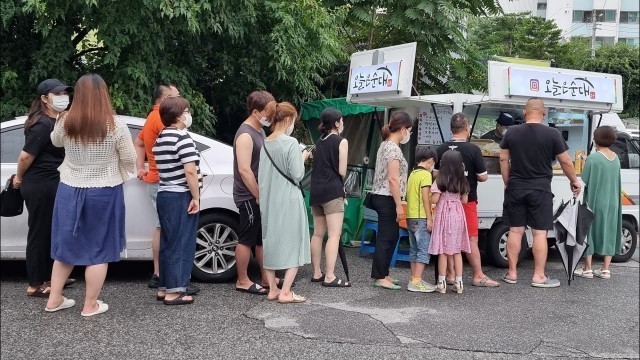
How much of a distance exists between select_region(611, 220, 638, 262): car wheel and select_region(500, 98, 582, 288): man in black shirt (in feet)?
7.14

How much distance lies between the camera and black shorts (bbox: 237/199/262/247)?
17.9ft

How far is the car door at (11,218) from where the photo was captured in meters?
5.47

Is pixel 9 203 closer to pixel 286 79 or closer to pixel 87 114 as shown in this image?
pixel 87 114

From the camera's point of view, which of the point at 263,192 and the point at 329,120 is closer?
the point at 263,192

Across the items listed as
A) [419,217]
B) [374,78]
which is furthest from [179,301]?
[374,78]

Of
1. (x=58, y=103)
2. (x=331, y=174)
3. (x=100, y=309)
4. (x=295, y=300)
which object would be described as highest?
(x=58, y=103)

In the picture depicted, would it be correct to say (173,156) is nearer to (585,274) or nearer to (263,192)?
(263,192)

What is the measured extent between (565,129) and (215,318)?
17.6 feet

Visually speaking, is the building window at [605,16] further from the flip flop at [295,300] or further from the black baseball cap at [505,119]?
the flip flop at [295,300]

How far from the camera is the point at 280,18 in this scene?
7.88 metres

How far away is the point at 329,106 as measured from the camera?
8617mm

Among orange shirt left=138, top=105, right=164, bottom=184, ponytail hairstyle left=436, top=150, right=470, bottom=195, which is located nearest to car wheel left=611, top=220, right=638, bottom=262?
ponytail hairstyle left=436, top=150, right=470, bottom=195

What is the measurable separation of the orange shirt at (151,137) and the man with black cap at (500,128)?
410 cm

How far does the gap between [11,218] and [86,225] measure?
1288 mm
